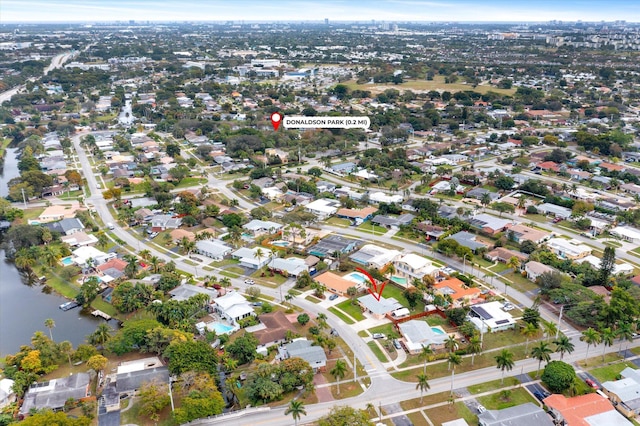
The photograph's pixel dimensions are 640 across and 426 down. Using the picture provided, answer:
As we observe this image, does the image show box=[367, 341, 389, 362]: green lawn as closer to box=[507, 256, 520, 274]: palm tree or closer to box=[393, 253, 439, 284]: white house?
box=[393, 253, 439, 284]: white house

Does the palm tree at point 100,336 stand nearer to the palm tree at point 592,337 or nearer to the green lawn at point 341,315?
the green lawn at point 341,315

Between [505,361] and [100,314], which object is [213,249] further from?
[505,361]

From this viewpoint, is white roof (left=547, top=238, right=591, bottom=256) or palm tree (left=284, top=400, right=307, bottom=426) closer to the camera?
palm tree (left=284, top=400, right=307, bottom=426)

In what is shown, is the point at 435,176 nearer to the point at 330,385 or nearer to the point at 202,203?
the point at 202,203

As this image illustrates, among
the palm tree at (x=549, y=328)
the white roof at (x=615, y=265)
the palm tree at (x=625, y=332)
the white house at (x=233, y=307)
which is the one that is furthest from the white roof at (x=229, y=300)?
the white roof at (x=615, y=265)

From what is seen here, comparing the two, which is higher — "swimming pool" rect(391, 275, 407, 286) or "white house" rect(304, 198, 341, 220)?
"white house" rect(304, 198, 341, 220)

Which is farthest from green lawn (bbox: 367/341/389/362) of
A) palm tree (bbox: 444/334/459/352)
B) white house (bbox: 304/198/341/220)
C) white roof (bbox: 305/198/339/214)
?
white roof (bbox: 305/198/339/214)

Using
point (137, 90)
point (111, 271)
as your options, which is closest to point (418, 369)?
point (111, 271)
